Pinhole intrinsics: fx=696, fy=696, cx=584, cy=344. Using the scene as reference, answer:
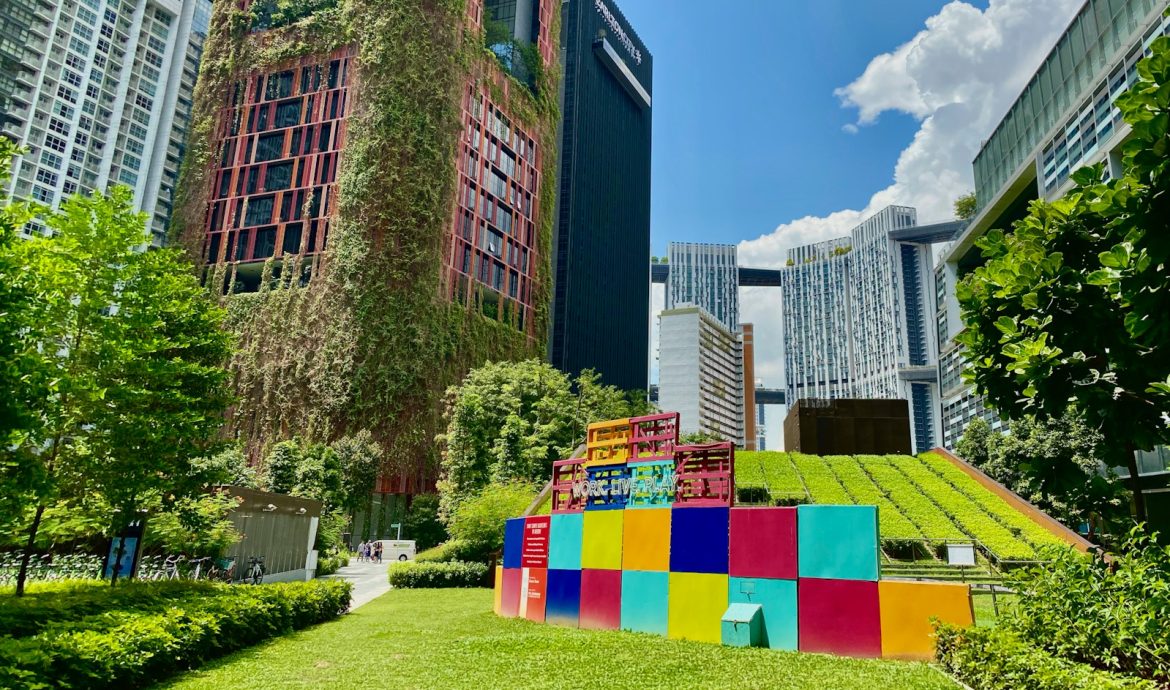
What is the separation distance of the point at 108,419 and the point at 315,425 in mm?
38699

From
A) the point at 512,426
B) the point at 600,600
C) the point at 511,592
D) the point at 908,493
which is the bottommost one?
the point at 511,592

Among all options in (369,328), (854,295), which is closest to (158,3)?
(369,328)

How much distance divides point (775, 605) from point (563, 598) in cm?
584

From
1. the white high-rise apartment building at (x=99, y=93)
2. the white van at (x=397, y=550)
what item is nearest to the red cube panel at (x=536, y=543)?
the white van at (x=397, y=550)

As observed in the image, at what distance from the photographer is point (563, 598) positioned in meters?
16.4

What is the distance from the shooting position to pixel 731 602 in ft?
42.1

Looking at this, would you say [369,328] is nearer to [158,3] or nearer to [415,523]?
[415,523]

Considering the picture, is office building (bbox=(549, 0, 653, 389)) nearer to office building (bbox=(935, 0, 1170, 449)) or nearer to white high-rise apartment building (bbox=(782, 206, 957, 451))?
office building (bbox=(935, 0, 1170, 449))

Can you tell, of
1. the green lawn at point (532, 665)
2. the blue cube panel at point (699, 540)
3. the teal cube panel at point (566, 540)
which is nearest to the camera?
the green lawn at point (532, 665)

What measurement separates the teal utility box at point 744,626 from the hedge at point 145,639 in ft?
29.5

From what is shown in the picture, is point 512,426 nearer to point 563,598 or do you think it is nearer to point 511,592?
point 511,592

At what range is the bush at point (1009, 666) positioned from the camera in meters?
6.50

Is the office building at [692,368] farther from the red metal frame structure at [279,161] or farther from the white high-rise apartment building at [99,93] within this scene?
the red metal frame structure at [279,161]

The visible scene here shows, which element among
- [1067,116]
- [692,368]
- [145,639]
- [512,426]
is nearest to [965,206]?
[1067,116]
